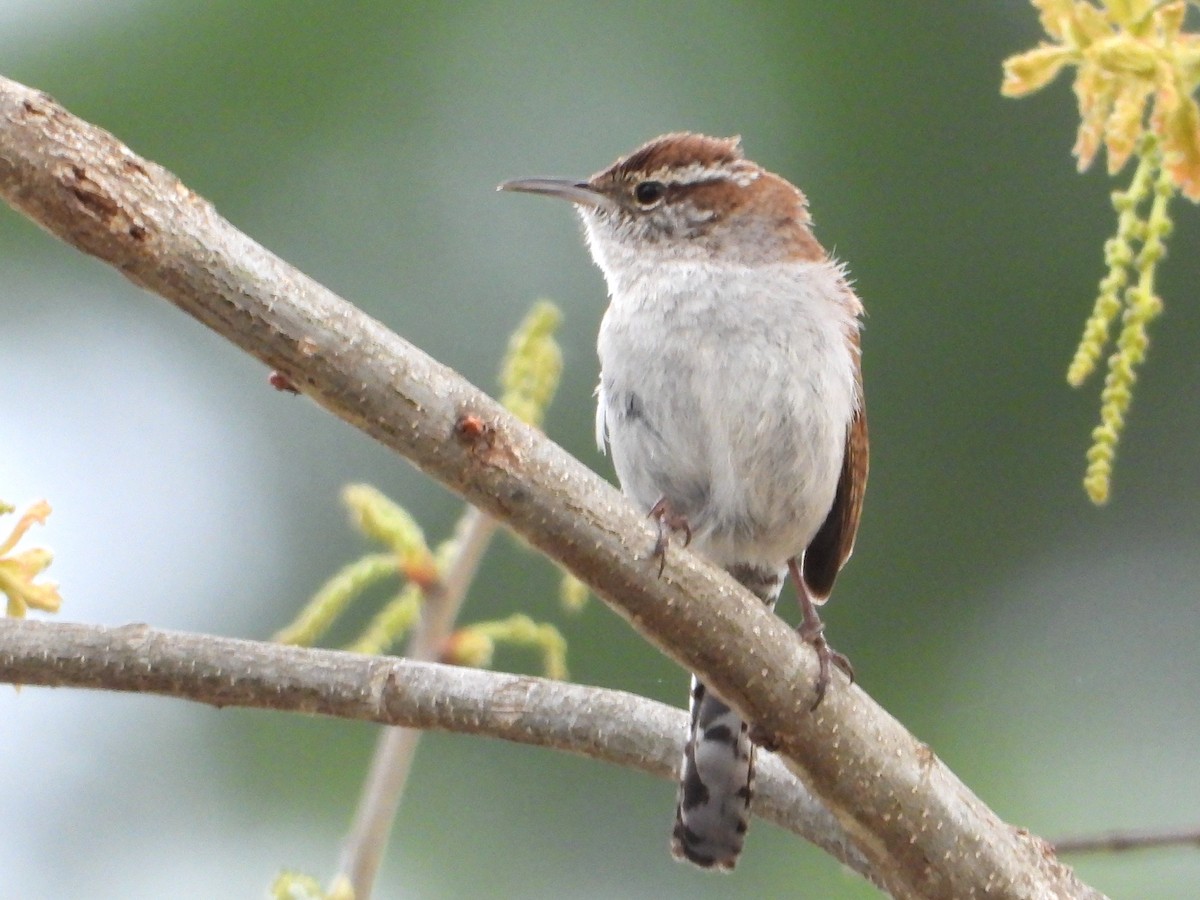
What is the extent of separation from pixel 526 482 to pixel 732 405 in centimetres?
171

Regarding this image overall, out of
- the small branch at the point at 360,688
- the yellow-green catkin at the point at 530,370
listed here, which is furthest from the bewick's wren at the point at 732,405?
the yellow-green catkin at the point at 530,370

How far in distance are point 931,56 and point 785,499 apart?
10.8 ft

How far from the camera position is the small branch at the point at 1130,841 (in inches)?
112

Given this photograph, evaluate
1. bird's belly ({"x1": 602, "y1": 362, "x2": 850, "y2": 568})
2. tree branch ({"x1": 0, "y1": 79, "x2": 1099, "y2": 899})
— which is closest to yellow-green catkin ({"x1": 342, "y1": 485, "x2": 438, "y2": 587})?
tree branch ({"x1": 0, "y1": 79, "x2": 1099, "y2": 899})

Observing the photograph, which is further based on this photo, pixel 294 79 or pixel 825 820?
pixel 294 79

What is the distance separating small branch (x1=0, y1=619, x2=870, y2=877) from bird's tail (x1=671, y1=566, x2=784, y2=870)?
556mm

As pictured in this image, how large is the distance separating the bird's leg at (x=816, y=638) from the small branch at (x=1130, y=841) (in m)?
0.55

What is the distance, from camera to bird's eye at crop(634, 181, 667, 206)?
4.92m

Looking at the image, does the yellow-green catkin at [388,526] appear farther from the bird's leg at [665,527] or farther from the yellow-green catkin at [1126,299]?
the yellow-green catkin at [1126,299]

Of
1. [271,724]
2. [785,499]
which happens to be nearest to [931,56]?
[785,499]

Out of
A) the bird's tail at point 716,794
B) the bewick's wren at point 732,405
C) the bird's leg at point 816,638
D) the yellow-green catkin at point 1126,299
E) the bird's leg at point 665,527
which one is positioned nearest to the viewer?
the yellow-green catkin at point 1126,299

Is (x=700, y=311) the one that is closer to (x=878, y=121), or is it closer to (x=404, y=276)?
(x=878, y=121)

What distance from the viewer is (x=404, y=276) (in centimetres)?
788

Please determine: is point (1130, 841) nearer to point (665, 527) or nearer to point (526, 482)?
point (665, 527)
